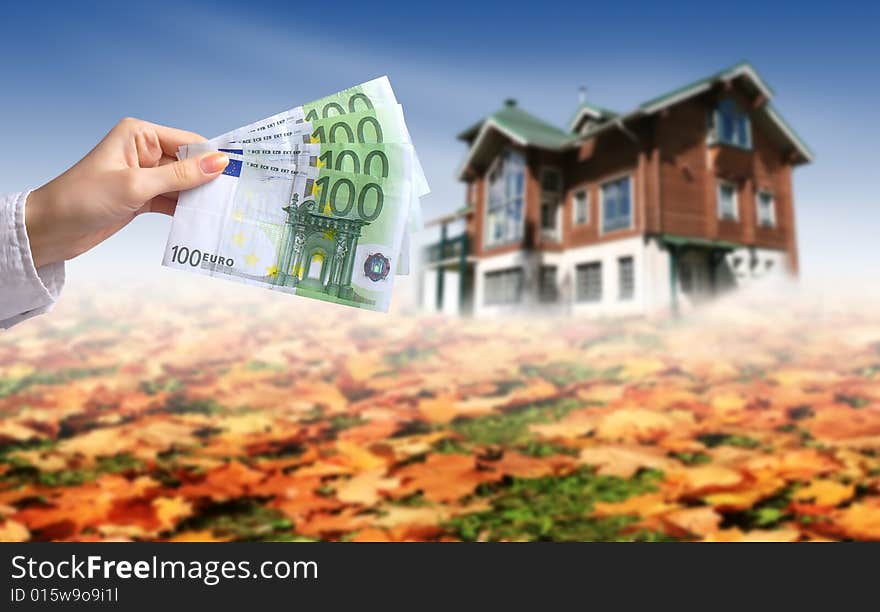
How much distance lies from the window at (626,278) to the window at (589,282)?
42 cm

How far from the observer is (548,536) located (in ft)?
7.71

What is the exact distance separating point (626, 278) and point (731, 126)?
11.6ft

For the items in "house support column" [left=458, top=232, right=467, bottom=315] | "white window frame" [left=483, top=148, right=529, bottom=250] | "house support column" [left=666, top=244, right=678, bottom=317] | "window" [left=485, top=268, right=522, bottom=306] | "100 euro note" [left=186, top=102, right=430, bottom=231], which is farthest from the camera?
"house support column" [left=458, top=232, right=467, bottom=315]

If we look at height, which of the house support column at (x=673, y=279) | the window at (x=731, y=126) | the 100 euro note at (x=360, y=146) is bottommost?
the 100 euro note at (x=360, y=146)

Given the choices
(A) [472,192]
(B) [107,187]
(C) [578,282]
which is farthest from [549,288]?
(B) [107,187]

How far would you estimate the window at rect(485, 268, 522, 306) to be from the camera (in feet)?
34.4

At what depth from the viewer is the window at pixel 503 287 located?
10.5 metres

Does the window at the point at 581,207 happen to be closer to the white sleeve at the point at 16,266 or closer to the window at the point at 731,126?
the window at the point at 731,126

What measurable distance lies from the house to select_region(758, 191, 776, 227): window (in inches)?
0.9

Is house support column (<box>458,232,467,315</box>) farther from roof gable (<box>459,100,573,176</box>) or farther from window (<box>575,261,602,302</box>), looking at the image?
window (<box>575,261,602,302</box>)

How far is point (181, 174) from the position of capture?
0.99 meters

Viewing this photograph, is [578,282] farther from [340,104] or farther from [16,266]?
[16,266]

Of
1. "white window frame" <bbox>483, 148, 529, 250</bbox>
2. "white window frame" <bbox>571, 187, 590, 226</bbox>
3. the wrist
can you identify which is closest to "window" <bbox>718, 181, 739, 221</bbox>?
"white window frame" <bbox>571, 187, 590, 226</bbox>

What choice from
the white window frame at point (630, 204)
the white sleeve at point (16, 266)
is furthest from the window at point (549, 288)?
the white sleeve at point (16, 266)
